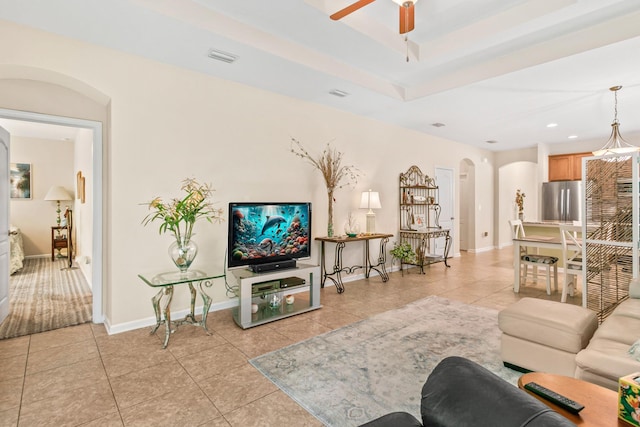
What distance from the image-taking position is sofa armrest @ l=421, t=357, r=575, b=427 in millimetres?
873

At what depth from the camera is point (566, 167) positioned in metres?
7.70

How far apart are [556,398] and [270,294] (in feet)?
9.61

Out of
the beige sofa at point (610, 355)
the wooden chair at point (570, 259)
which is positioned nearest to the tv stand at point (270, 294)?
the beige sofa at point (610, 355)

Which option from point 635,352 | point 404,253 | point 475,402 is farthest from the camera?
point 404,253

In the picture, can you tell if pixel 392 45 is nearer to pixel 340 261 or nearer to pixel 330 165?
pixel 330 165

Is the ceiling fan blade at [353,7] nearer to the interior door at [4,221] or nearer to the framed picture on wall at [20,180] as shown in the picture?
the interior door at [4,221]

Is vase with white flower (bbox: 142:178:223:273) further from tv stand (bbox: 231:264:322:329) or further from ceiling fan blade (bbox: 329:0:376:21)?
ceiling fan blade (bbox: 329:0:376:21)

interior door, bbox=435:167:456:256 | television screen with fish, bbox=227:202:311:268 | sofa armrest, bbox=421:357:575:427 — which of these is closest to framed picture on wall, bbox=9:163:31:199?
television screen with fish, bbox=227:202:311:268

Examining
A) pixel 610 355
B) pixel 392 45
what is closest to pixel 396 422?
A: pixel 610 355

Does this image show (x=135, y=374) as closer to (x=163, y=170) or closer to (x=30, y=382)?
(x=30, y=382)

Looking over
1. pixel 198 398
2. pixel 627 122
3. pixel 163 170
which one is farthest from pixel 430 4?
pixel 627 122

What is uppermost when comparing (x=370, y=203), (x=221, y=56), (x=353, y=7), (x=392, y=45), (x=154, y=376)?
(x=392, y=45)

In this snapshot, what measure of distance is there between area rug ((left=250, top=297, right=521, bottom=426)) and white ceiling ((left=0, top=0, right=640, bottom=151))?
2.83m

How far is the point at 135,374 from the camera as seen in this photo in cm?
246
